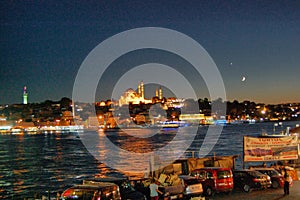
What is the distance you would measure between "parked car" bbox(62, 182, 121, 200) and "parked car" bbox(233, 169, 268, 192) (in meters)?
6.29

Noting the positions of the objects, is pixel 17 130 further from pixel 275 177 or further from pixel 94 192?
pixel 94 192

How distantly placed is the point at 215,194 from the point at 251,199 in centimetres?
144

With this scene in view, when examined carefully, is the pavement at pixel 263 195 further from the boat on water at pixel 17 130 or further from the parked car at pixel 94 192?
the boat on water at pixel 17 130

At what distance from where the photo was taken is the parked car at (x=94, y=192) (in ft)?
34.9

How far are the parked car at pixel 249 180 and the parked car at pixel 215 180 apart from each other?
967 millimetres

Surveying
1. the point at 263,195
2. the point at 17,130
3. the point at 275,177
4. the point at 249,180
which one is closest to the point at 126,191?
the point at 263,195

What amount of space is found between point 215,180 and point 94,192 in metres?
5.55

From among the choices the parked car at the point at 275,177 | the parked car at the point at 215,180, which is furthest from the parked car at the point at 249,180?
the parked car at the point at 215,180

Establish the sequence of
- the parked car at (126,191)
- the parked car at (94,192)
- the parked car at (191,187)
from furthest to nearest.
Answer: the parked car at (191,187) → the parked car at (126,191) → the parked car at (94,192)

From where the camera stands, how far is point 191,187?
13.5 meters

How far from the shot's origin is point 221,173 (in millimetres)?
15039

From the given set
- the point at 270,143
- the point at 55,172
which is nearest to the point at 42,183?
the point at 55,172

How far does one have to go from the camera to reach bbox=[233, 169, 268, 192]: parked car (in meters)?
15.8

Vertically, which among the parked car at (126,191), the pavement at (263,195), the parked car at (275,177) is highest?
the parked car at (126,191)
